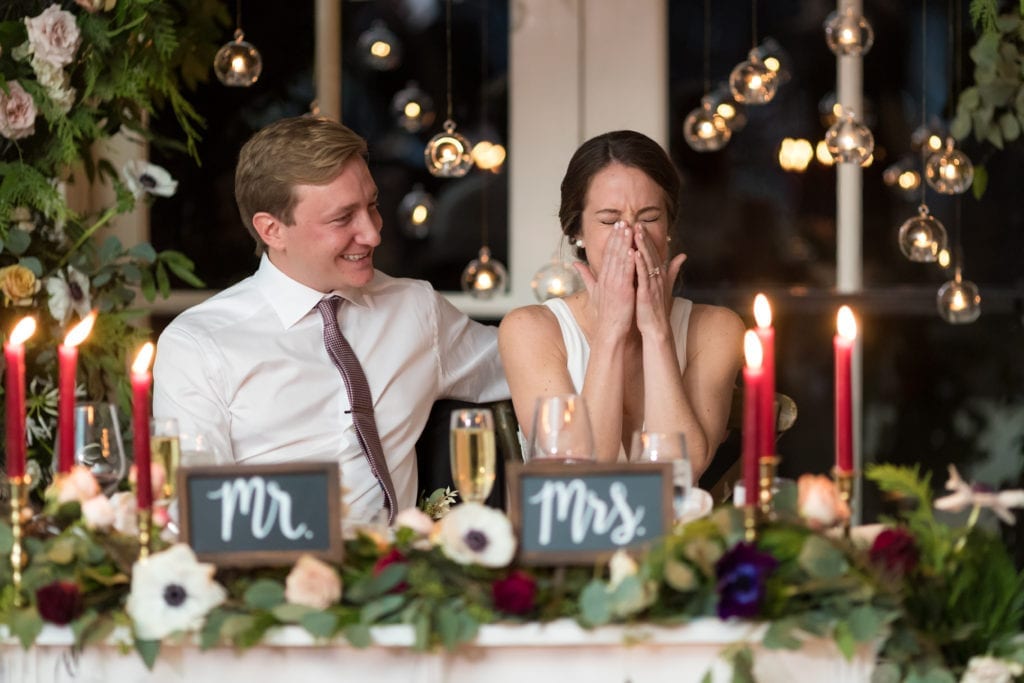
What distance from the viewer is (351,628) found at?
138cm

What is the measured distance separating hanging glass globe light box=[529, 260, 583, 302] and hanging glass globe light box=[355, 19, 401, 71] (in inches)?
37.6

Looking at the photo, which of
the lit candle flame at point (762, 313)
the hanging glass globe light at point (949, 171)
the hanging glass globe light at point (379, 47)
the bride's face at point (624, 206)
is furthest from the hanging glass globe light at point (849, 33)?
the lit candle flame at point (762, 313)

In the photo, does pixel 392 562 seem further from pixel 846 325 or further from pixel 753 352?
pixel 846 325

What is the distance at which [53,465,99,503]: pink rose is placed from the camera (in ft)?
5.24

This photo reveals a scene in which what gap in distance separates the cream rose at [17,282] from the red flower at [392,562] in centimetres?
164

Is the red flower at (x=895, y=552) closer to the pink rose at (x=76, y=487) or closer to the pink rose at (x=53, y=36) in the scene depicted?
the pink rose at (x=76, y=487)

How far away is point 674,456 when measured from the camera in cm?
161

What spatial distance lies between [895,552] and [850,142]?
210cm

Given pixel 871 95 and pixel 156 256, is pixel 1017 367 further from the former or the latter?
pixel 156 256

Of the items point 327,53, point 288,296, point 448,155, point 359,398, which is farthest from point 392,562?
point 327,53

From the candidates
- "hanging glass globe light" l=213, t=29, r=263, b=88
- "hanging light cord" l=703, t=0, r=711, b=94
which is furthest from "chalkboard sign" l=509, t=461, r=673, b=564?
"hanging light cord" l=703, t=0, r=711, b=94

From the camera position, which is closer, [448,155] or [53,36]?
[53,36]

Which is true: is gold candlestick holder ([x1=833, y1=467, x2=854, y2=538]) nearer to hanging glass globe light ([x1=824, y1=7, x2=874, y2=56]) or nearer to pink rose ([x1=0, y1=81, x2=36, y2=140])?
pink rose ([x1=0, y1=81, x2=36, y2=140])

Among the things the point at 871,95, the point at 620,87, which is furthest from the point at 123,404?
the point at 871,95
